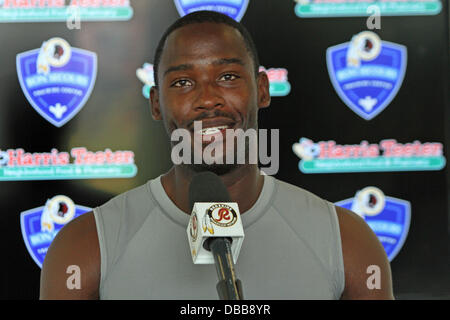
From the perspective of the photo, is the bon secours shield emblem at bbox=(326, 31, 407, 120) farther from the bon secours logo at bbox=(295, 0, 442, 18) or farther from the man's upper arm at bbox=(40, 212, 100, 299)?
the man's upper arm at bbox=(40, 212, 100, 299)

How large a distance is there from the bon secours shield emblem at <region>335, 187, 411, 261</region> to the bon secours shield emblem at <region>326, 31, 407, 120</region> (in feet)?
0.78

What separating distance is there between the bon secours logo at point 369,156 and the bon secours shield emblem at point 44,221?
0.68 metres

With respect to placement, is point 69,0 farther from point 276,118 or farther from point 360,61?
point 360,61

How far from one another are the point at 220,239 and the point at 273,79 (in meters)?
1.36

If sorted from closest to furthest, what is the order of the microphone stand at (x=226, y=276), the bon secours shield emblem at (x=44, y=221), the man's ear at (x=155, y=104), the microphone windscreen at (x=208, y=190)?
the microphone stand at (x=226, y=276)
the microphone windscreen at (x=208, y=190)
the man's ear at (x=155, y=104)
the bon secours shield emblem at (x=44, y=221)

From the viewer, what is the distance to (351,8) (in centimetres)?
188

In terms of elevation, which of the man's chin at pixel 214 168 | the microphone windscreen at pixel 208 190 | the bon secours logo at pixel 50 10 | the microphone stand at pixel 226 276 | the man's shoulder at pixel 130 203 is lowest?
the microphone stand at pixel 226 276

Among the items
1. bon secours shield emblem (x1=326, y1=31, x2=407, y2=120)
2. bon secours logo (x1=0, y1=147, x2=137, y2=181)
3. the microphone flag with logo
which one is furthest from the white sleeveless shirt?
bon secours shield emblem (x1=326, y1=31, x2=407, y2=120)

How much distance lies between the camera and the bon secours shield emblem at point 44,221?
1816mm

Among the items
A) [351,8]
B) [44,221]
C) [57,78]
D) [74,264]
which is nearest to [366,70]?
[351,8]

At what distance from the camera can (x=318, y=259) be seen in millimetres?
878

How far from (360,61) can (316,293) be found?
1183mm

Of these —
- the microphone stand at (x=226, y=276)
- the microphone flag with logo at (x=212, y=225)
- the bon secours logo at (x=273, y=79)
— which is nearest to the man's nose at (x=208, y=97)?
the microphone flag with logo at (x=212, y=225)

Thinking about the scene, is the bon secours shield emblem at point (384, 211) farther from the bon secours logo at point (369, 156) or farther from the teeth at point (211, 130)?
the teeth at point (211, 130)
